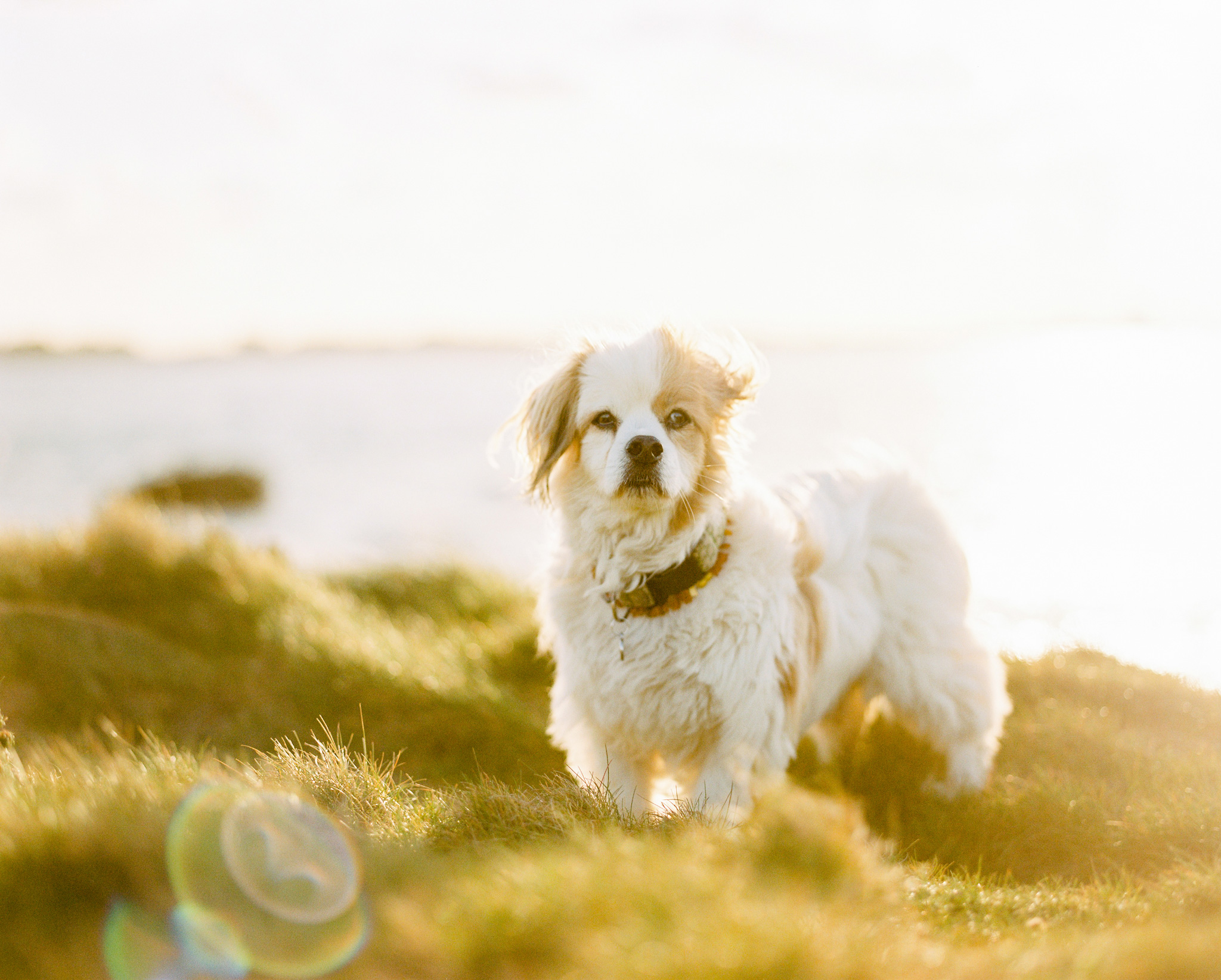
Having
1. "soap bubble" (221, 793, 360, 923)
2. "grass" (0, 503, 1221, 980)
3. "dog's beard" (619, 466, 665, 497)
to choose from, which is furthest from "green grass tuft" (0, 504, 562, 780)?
"soap bubble" (221, 793, 360, 923)

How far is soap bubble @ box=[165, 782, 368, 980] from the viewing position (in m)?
1.96

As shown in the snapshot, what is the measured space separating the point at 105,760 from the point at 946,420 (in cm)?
5187

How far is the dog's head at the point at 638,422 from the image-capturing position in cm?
358

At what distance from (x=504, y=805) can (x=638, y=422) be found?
1.61 meters

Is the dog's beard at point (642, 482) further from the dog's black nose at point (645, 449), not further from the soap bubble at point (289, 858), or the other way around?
the soap bubble at point (289, 858)

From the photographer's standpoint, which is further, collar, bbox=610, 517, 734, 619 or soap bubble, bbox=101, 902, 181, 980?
collar, bbox=610, 517, 734, 619

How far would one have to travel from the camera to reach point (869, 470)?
203 inches

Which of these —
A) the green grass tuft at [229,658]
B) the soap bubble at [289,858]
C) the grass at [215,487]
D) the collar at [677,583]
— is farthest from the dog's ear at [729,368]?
the grass at [215,487]

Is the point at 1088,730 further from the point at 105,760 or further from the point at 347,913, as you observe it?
the point at 105,760

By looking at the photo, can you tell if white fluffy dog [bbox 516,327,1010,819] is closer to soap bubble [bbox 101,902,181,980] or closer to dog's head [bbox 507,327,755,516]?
dog's head [bbox 507,327,755,516]

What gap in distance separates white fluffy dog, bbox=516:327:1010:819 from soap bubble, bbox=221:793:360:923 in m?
1.26

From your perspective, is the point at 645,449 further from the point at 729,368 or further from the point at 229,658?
the point at 229,658

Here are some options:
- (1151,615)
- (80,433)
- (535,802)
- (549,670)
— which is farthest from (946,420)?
(535,802)

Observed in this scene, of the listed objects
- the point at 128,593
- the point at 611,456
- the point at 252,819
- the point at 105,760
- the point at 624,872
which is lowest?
the point at 128,593
